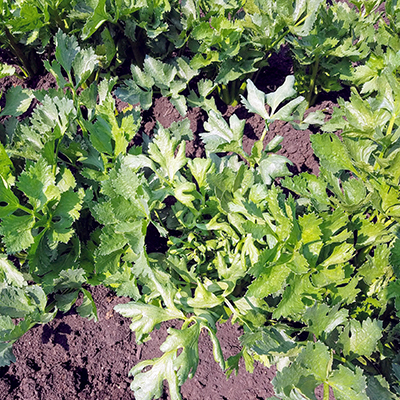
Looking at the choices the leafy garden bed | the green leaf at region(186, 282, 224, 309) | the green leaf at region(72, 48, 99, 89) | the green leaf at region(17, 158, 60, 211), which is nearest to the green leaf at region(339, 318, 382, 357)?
the leafy garden bed

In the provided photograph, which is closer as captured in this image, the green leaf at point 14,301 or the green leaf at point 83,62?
the green leaf at point 14,301

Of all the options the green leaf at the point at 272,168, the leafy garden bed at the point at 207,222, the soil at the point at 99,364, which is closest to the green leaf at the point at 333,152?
the leafy garden bed at the point at 207,222

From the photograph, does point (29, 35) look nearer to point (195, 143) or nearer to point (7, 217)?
point (195, 143)

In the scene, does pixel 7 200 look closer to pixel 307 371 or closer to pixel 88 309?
pixel 88 309

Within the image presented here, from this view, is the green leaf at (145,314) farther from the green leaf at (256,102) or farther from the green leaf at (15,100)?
the green leaf at (15,100)

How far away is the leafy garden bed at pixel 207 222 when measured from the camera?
3.66 feet

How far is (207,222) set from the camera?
147 centimetres

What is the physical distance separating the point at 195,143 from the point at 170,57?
50 centimetres

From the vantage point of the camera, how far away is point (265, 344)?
111cm

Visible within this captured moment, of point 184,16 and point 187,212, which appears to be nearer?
point 187,212

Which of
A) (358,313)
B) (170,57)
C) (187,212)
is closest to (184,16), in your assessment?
(170,57)

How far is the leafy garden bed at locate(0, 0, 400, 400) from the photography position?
43.9 inches

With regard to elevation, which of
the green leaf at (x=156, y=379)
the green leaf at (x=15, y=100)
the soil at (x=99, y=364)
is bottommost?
the soil at (x=99, y=364)

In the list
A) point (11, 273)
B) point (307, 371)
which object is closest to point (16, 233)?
point (11, 273)
